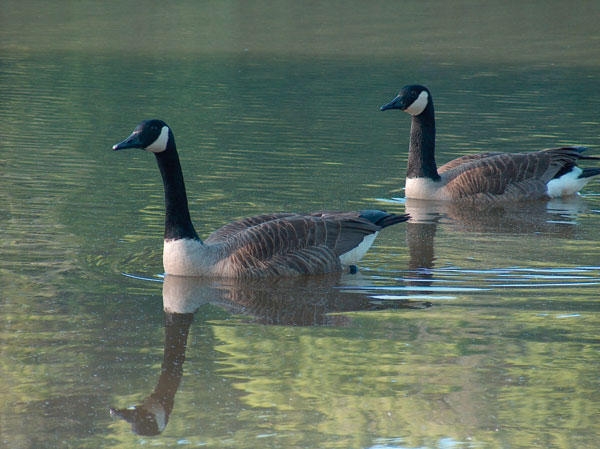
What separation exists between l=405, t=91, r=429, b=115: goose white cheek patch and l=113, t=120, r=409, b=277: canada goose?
4803 mm

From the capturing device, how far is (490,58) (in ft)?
103

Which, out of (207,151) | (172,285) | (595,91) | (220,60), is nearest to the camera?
(172,285)

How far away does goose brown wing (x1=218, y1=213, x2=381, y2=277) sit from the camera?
30.1 feet

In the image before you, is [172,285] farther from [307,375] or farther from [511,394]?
[511,394]

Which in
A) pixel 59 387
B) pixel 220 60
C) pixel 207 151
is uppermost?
pixel 220 60

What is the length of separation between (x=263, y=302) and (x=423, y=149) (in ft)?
18.5

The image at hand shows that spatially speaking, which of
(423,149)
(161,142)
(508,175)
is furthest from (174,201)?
(508,175)

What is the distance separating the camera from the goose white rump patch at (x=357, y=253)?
31.5ft

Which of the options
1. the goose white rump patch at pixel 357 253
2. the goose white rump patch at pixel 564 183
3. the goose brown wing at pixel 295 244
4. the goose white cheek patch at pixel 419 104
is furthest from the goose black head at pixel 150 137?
the goose white rump patch at pixel 564 183

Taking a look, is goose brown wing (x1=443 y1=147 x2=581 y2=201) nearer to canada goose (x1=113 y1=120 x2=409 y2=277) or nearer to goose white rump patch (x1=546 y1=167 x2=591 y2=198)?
goose white rump patch (x1=546 y1=167 x2=591 y2=198)

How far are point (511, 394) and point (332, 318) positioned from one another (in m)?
2.01

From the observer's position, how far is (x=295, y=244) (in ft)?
30.7

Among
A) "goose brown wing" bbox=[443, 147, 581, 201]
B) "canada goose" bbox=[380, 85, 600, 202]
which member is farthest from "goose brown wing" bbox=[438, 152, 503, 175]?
"goose brown wing" bbox=[443, 147, 581, 201]

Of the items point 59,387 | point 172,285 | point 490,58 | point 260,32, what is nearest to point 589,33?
point 490,58
